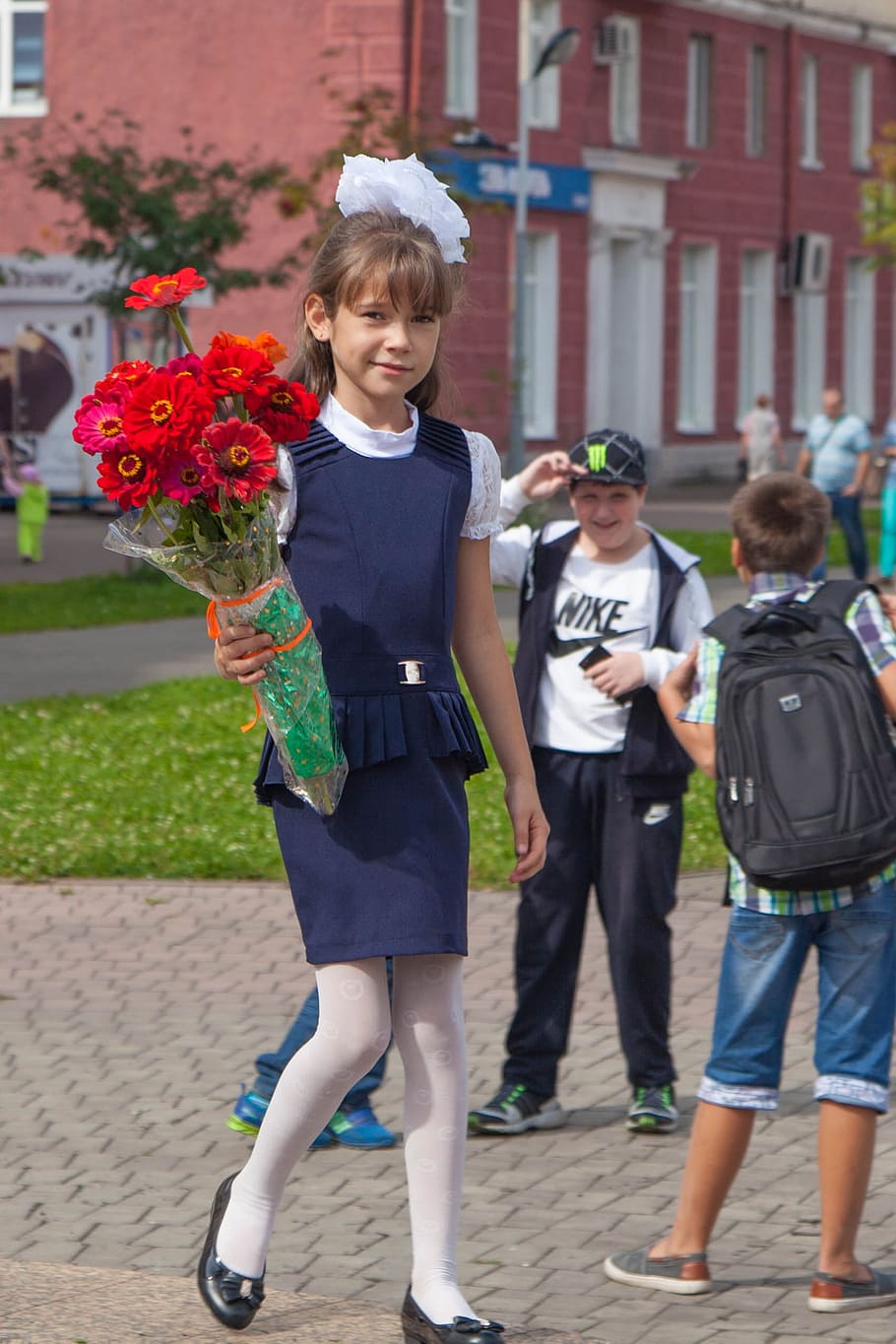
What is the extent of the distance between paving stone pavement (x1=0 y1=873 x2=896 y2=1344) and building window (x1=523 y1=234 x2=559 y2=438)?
29.6m

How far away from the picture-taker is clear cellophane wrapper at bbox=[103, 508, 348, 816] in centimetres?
372

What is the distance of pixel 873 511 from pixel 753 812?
29.9 m

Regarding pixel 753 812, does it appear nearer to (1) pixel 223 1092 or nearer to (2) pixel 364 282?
(2) pixel 364 282

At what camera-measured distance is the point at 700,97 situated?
40125mm

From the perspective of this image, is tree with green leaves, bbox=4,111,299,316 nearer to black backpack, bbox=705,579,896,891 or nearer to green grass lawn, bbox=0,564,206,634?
green grass lawn, bbox=0,564,206,634

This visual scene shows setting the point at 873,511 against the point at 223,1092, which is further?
the point at 873,511

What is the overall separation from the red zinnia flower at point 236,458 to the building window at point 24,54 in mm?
33245

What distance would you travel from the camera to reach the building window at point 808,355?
43.3 meters

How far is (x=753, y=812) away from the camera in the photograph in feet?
14.2

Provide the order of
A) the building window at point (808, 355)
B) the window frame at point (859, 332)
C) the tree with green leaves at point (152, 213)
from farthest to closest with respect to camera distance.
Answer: the window frame at point (859, 332)
the building window at point (808, 355)
the tree with green leaves at point (152, 213)

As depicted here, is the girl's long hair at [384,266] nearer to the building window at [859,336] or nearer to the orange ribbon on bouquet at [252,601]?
the orange ribbon on bouquet at [252,601]

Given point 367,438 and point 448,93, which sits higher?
point 448,93

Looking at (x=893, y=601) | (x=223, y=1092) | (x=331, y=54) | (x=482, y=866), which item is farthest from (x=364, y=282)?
(x=331, y=54)

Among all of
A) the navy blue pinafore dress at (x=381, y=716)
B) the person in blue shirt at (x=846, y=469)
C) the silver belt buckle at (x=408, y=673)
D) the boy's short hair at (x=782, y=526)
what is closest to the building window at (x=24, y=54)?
the person in blue shirt at (x=846, y=469)
